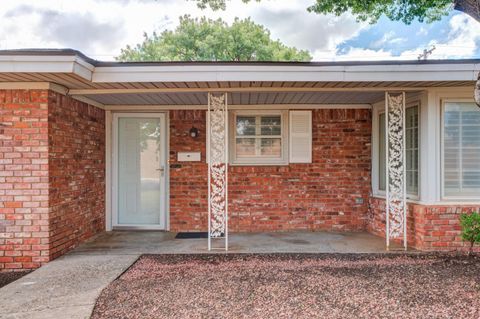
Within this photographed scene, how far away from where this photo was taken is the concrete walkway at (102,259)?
3213mm

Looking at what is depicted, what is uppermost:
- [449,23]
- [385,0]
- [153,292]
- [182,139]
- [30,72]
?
[449,23]

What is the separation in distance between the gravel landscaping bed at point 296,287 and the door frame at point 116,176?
175 centimetres

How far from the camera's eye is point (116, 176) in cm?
648

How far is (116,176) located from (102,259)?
213 cm

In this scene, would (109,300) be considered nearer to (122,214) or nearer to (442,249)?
(122,214)

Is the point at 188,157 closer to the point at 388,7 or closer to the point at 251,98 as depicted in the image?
the point at 251,98

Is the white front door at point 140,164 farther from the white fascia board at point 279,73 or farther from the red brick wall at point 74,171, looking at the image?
the white fascia board at point 279,73

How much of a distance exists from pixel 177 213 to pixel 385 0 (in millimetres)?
6111

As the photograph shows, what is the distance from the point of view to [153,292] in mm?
3543

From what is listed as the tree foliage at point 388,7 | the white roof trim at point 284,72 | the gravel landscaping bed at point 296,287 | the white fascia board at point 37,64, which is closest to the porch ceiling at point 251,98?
the white roof trim at point 284,72

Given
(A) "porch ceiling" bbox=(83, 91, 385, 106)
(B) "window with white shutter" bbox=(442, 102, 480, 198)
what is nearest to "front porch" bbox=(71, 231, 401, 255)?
(B) "window with white shutter" bbox=(442, 102, 480, 198)

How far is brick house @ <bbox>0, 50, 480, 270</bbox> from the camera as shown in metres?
4.43

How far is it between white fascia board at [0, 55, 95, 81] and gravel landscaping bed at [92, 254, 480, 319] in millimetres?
2446

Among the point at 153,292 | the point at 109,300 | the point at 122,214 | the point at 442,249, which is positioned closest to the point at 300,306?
the point at 153,292
